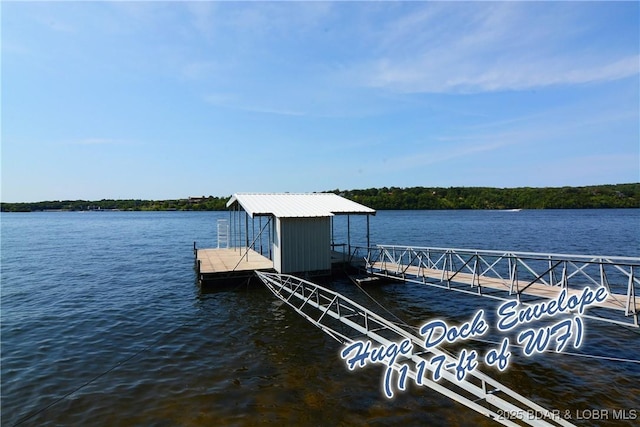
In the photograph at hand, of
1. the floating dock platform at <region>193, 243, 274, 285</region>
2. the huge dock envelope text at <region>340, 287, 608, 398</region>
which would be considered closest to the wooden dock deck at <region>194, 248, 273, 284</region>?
the floating dock platform at <region>193, 243, 274, 285</region>

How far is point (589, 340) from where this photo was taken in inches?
497

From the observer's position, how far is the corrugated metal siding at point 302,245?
18.2 m

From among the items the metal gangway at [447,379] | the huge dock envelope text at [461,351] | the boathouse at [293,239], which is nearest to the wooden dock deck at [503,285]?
the huge dock envelope text at [461,351]

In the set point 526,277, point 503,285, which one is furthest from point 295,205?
point 526,277

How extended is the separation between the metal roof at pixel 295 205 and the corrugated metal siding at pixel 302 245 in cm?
49

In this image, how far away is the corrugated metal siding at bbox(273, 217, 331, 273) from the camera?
18250 mm

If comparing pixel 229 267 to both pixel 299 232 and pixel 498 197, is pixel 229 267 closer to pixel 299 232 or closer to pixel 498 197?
pixel 299 232

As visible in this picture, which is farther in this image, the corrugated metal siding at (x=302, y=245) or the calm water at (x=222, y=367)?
the corrugated metal siding at (x=302, y=245)

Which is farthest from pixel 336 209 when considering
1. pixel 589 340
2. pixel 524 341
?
pixel 589 340

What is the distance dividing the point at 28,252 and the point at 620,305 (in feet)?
155

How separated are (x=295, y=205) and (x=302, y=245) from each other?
279 centimetres

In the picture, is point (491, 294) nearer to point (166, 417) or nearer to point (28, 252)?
point (166, 417)

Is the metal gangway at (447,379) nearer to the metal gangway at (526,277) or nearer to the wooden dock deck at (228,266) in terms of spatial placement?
the wooden dock deck at (228,266)

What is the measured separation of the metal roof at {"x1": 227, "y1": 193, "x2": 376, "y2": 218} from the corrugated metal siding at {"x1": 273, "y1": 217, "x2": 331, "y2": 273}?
19.4 inches
